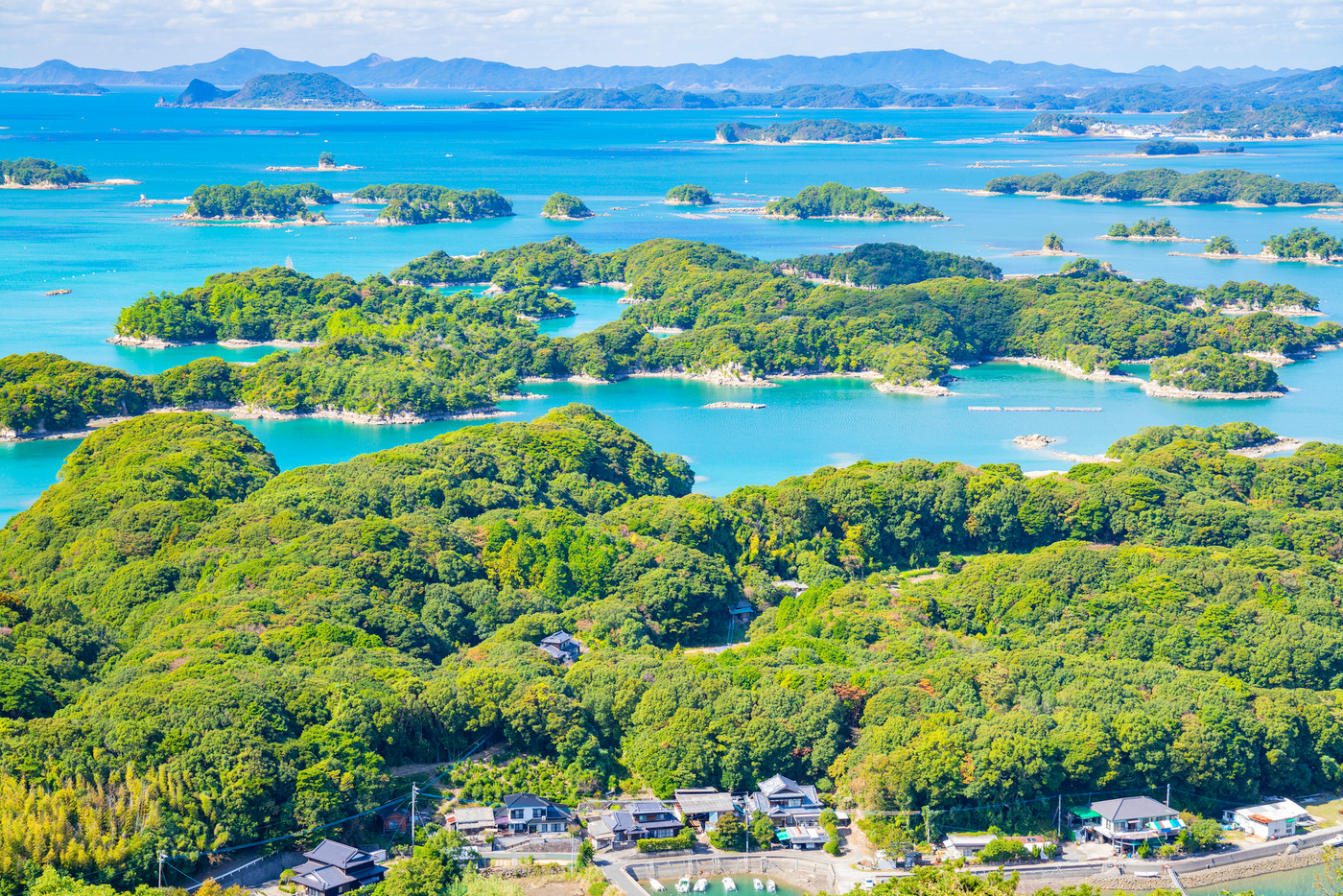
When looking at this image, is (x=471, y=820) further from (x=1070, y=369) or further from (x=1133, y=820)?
(x=1070, y=369)

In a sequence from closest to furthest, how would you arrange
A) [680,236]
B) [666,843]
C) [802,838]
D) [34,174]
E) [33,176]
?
[666,843], [802,838], [680,236], [33,176], [34,174]

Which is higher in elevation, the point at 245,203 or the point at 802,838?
the point at 245,203

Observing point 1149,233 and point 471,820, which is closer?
point 471,820

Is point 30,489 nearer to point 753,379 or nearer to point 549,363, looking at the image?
point 549,363

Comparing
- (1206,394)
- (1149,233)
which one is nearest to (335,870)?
(1206,394)

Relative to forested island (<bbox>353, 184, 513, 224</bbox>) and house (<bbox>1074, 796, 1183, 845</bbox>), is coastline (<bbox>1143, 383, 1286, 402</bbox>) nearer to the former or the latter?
house (<bbox>1074, 796, 1183, 845</bbox>)

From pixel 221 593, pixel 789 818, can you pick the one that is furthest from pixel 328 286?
pixel 789 818

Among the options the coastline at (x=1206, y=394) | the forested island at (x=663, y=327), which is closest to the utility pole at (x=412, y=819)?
the forested island at (x=663, y=327)
